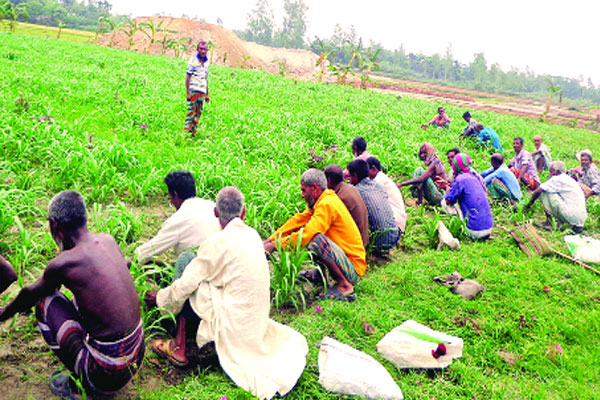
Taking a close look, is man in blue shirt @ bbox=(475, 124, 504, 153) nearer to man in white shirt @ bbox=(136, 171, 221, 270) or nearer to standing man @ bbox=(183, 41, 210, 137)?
standing man @ bbox=(183, 41, 210, 137)

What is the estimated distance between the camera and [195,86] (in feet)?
26.0

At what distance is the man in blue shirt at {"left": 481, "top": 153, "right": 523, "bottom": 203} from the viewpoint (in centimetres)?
743

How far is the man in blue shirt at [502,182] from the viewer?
7.43 m

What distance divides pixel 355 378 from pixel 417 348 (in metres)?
0.69

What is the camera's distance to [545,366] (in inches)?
139

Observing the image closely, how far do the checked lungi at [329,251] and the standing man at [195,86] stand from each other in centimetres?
488

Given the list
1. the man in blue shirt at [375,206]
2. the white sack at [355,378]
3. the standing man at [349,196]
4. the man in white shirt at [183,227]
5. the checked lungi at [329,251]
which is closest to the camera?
the white sack at [355,378]

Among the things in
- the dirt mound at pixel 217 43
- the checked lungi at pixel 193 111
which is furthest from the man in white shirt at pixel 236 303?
the dirt mound at pixel 217 43

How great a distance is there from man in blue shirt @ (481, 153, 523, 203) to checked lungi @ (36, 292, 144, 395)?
6.83m

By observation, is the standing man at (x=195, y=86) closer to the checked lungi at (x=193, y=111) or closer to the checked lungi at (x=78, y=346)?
the checked lungi at (x=193, y=111)

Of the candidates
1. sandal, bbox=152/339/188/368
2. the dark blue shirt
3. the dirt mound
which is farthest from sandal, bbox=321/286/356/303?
the dirt mound

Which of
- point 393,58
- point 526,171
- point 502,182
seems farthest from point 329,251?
point 393,58

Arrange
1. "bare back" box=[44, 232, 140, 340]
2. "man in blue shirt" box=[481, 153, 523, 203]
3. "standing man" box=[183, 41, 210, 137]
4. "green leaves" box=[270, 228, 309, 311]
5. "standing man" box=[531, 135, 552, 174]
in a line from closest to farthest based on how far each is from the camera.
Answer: "bare back" box=[44, 232, 140, 340], "green leaves" box=[270, 228, 309, 311], "man in blue shirt" box=[481, 153, 523, 203], "standing man" box=[183, 41, 210, 137], "standing man" box=[531, 135, 552, 174]

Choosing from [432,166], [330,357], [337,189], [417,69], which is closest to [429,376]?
[330,357]
